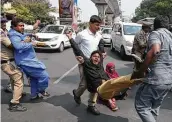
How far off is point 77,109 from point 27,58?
131 cm

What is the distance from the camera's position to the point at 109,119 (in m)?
4.73

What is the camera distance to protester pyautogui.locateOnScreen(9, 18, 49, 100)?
484 centimetres

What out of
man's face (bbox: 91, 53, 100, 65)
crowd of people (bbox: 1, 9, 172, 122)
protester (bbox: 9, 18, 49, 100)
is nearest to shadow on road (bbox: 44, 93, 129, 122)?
crowd of people (bbox: 1, 9, 172, 122)

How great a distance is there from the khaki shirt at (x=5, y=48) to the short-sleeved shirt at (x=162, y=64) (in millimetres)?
2557

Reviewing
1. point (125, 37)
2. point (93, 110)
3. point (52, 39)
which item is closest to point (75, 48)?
point (93, 110)

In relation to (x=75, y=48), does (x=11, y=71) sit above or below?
below

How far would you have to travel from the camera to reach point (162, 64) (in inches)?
138

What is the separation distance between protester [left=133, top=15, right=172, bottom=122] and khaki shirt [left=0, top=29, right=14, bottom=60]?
2.38 metres

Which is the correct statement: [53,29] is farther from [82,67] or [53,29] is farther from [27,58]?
[82,67]

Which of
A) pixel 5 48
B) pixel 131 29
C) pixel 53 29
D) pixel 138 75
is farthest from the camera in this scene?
pixel 53 29

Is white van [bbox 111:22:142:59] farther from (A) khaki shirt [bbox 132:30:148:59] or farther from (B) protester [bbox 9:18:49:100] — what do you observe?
(B) protester [bbox 9:18:49:100]

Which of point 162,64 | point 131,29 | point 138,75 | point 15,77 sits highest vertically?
point 131,29

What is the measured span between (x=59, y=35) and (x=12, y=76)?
9.56m

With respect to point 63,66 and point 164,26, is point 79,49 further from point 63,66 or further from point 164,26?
point 63,66
